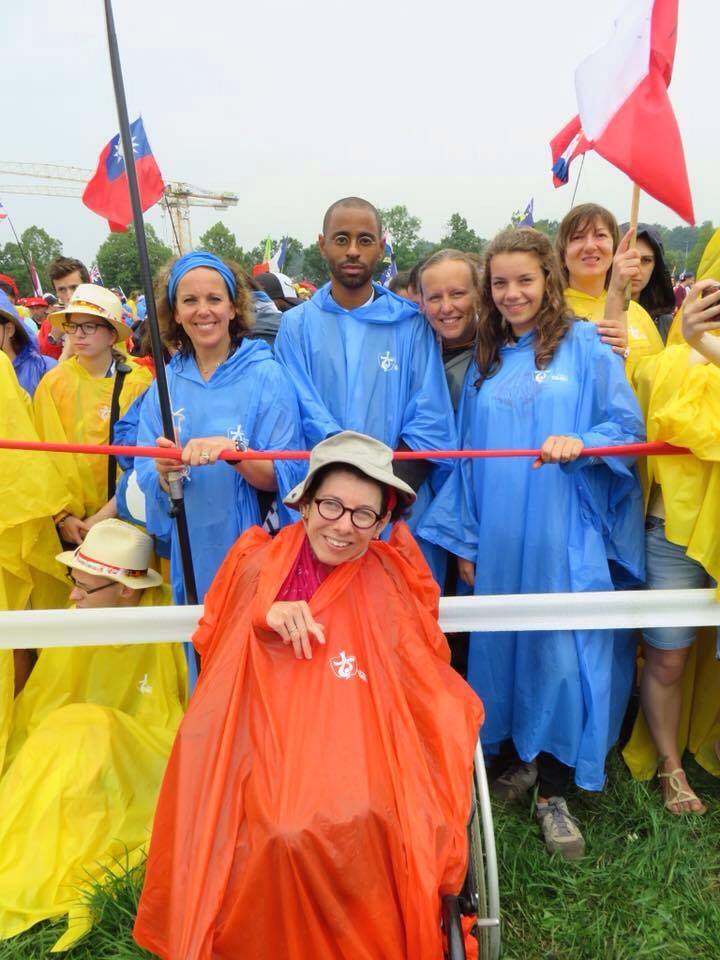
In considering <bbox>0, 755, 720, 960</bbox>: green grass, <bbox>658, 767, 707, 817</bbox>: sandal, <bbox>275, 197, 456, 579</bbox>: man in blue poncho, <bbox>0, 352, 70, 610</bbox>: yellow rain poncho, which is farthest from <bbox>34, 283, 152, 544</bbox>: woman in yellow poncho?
<bbox>658, 767, 707, 817</bbox>: sandal

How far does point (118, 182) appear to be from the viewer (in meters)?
3.64

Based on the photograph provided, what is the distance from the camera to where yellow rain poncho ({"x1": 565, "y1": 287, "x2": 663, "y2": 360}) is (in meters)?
3.05

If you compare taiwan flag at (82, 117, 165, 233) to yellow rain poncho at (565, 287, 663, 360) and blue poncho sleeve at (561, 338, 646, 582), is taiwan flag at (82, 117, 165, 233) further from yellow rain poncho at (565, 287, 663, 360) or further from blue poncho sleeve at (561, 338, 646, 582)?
blue poncho sleeve at (561, 338, 646, 582)

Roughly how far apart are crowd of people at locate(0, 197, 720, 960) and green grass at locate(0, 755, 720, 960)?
0.08 m

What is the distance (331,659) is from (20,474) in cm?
183

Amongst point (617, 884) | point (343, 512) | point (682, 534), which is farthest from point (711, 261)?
point (617, 884)

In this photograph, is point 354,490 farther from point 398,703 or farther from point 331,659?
point 398,703

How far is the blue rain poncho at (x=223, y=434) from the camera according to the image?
2.81 metres

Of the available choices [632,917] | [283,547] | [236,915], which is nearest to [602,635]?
[632,917]

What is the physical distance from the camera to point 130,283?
160 ft

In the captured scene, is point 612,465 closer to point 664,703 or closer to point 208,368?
point 664,703

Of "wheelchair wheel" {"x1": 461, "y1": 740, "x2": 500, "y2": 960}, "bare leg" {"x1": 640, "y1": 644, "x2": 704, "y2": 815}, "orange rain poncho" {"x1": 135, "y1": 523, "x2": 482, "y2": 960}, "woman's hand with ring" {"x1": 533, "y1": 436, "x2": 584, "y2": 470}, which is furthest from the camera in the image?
"bare leg" {"x1": 640, "y1": 644, "x2": 704, "y2": 815}

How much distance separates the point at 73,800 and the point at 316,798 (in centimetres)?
134

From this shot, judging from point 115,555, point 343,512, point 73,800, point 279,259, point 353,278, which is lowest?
point 73,800
